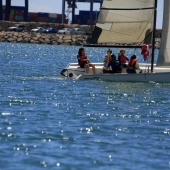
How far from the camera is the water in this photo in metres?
17.7

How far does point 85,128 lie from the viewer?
21844 mm

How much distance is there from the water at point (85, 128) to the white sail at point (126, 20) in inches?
141

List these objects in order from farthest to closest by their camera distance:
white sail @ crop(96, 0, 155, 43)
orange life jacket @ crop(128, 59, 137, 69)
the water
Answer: white sail @ crop(96, 0, 155, 43), orange life jacket @ crop(128, 59, 137, 69), the water

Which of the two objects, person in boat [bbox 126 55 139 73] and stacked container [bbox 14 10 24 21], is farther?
stacked container [bbox 14 10 24 21]

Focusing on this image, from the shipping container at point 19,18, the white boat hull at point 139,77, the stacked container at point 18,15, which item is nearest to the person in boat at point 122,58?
the white boat hull at point 139,77

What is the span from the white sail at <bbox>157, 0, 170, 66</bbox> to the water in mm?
2651

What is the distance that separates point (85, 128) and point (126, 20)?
53.6ft

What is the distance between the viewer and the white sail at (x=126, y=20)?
37438mm

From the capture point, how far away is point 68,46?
444 ft

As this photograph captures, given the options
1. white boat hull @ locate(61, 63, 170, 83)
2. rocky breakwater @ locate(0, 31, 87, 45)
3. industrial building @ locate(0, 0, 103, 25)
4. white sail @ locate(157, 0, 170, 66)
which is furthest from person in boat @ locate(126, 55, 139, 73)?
industrial building @ locate(0, 0, 103, 25)

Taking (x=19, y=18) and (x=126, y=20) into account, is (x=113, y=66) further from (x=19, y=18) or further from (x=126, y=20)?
(x=19, y=18)

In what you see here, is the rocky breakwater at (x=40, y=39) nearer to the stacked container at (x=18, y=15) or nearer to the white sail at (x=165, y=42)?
the stacked container at (x=18, y=15)

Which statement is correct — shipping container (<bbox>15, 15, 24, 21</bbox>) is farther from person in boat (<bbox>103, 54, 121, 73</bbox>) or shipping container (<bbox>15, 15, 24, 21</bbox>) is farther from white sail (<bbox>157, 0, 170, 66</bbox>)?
person in boat (<bbox>103, 54, 121, 73</bbox>)

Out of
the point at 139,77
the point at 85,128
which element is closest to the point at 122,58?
the point at 139,77
